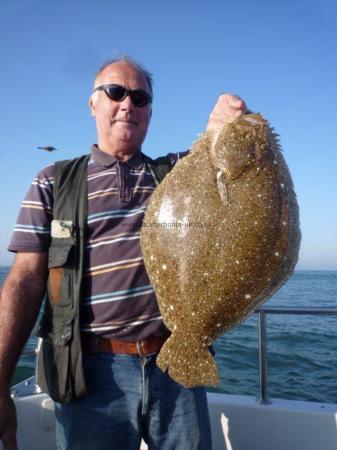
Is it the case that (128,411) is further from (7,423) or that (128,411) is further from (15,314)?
(15,314)

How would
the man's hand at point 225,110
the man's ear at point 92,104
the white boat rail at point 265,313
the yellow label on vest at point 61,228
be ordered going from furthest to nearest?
the white boat rail at point 265,313
the man's ear at point 92,104
the yellow label on vest at point 61,228
the man's hand at point 225,110

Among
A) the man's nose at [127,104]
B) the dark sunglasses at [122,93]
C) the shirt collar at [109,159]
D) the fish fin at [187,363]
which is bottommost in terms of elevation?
the fish fin at [187,363]

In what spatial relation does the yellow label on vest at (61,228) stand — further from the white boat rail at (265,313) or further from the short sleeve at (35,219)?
the white boat rail at (265,313)

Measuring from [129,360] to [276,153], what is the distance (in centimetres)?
170

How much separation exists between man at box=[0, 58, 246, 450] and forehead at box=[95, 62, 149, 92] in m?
0.82

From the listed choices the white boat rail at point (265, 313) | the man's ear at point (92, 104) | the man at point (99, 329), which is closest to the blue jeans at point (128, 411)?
the man at point (99, 329)

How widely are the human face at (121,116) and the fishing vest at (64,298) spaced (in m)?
0.45

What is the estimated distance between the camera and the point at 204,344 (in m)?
2.40

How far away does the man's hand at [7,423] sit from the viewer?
7.82 ft

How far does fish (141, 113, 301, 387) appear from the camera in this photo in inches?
89.3

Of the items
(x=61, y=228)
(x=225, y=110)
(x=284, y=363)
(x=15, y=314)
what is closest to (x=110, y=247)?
(x=61, y=228)

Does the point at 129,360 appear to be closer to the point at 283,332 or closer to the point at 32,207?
the point at 32,207

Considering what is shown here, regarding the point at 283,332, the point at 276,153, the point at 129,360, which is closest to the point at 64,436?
the point at 129,360

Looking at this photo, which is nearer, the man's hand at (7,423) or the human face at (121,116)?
the man's hand at (7,423)
